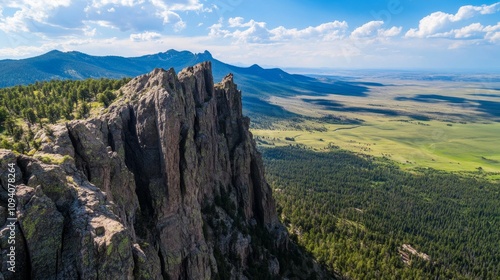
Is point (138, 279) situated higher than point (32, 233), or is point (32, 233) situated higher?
point (32, 233)

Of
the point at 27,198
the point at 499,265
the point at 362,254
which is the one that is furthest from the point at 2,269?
the point at 499,265

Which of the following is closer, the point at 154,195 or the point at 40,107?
the point at 154,195

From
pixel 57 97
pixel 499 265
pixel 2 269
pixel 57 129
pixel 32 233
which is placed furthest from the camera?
pixel 499 265

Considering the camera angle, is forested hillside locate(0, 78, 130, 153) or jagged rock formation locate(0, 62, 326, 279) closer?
jagged rock formation locate(0, 62, 326, 279)

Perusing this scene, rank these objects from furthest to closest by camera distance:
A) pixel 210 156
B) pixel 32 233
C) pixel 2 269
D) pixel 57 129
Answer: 1. pixel 210 156
2. pixel 57 129
3. pixel 32 233
4. pixel 2 269

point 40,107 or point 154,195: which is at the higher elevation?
point 40,107

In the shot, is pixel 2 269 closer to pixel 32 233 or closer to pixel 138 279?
pixel 32 233

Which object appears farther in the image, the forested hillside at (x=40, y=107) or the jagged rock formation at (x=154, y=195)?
the forested hillside at (x=40, y=107)

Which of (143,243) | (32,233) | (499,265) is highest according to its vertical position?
(32,233)
